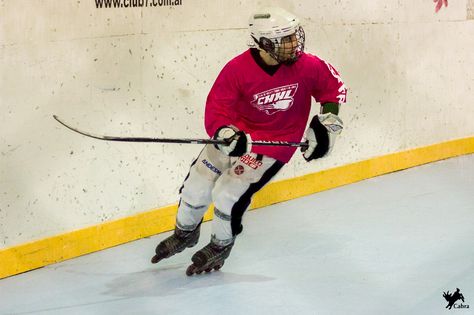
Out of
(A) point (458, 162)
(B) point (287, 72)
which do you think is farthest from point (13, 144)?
(A) point (458, 162)

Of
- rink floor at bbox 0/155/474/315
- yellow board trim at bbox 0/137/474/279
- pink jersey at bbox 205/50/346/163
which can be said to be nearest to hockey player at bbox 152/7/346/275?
pink jersey at bbox 205/50/346/163

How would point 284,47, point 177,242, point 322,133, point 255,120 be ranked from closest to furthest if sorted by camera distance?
1. point 284,47
2. point 322,133
3. point 255,120
4. point 177,242

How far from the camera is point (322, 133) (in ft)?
11.7

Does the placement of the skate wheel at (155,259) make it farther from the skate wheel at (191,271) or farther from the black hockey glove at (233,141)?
the black hockey glove at (233,141)

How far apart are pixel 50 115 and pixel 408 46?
10.1 feet

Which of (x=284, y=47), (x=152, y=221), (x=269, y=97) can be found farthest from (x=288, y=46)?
(x=152, y=221)

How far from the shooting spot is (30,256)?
392 centimetres

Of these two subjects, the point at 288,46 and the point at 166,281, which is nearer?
the point at 288,46

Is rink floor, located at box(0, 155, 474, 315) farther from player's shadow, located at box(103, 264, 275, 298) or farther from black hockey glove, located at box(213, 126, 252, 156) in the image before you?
black hockey glove, located at box(213, 126, 252, 156)

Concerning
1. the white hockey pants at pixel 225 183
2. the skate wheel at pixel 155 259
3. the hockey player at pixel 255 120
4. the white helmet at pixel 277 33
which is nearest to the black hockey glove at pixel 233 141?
the hockey player at pixel 255 120

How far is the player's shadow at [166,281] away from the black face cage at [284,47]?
1037mm

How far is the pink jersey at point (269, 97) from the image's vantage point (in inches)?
139

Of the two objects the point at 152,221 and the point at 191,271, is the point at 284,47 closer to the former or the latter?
the point at 191,271

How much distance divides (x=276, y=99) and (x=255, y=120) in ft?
0.55
